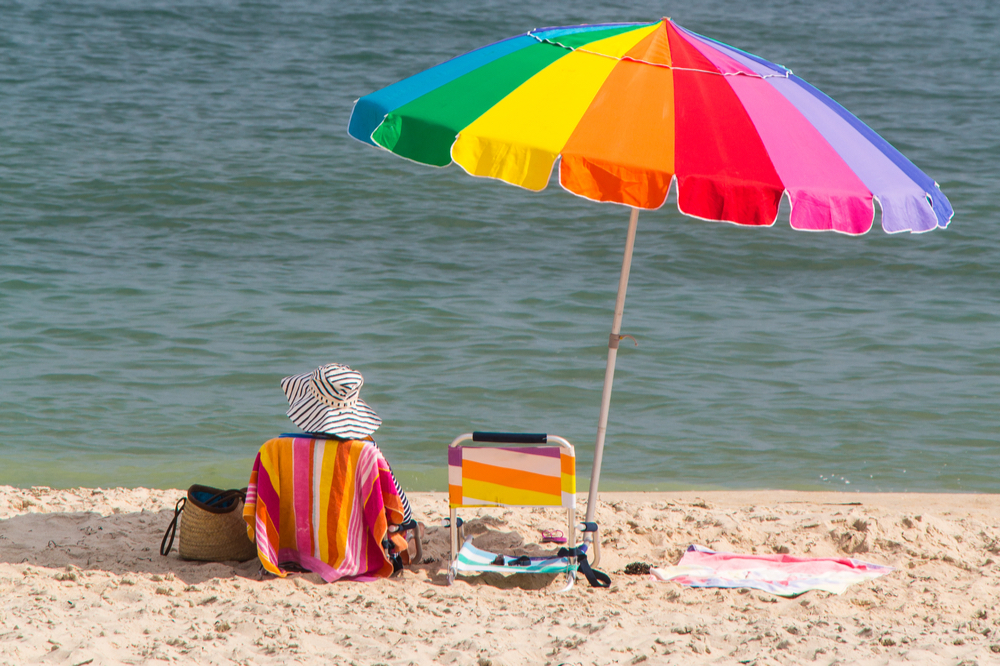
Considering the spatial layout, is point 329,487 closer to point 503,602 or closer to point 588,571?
point 503,602

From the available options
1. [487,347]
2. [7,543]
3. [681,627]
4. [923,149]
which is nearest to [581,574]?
[681,627]

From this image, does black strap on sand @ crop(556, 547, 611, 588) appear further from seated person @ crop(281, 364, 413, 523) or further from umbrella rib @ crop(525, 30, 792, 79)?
umbrella rib @ crop(525, 30, 792, 79)

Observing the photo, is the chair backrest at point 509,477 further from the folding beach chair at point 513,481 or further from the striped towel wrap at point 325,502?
the striped towel wrap at point 325,502

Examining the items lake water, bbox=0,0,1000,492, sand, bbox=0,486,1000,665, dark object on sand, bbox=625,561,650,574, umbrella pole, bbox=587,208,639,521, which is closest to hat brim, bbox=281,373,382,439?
sand, bbox=0,486,1000,665

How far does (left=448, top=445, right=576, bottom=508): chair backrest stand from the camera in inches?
156

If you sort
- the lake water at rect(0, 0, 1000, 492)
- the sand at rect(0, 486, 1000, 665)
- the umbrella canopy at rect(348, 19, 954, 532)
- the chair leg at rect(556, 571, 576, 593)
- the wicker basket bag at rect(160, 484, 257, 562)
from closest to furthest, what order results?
the umbrella canopy at rect(348, 19, 954, 532) < the sand at rect(0, 486, 1000, 665) < the chair leg at rect(556, 571, 576, 593) < the wicker basket bag at rect(160, 484, 257, 562) < the lake water at rect(0, 0, 1000, 492)

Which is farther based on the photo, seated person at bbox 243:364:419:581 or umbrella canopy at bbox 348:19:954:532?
seated person at bbox 243:364:419:581

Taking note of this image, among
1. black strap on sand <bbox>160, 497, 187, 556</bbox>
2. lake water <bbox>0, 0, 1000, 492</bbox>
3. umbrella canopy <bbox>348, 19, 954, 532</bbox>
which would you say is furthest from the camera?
lake water <bbox>0, 0, 1000, 492</bbox>

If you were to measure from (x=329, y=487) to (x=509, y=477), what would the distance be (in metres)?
0.74

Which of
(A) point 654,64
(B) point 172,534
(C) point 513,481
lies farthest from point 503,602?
(A) point 654,64

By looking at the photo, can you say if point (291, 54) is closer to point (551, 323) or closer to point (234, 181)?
point (234, 181)

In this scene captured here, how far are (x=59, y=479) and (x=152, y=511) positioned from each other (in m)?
1.39

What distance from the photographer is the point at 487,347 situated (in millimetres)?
8297

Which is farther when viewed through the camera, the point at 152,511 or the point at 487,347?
the point at 487,347
